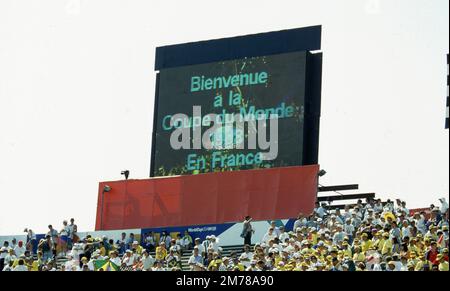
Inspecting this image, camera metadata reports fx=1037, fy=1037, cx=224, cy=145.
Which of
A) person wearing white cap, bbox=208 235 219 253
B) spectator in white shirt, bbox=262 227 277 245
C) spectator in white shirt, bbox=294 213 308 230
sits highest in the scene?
spectator in white shirt, bbox=294 213 308 230

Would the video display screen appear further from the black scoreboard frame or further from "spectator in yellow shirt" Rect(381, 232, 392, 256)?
"spectator in yellow shirt" Rect(381, 232, 392, 256)

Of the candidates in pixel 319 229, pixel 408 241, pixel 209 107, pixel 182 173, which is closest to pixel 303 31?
pixel 209 107

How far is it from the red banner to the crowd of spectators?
4.00 ft

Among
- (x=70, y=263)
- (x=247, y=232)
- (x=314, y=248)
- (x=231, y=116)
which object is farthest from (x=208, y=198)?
(x=314, y=248)

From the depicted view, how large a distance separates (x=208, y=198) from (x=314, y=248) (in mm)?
9167

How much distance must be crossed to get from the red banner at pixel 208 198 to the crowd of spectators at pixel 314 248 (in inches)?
48.0

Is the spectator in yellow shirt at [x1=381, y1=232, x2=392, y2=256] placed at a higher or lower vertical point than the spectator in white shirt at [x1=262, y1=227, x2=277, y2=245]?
lower

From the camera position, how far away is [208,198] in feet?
101

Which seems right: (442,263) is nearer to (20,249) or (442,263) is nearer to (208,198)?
(208,198)

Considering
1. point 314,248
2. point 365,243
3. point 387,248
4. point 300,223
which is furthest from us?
point 300,223

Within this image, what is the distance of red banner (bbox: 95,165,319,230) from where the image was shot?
29141 mm

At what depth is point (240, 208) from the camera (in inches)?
1187

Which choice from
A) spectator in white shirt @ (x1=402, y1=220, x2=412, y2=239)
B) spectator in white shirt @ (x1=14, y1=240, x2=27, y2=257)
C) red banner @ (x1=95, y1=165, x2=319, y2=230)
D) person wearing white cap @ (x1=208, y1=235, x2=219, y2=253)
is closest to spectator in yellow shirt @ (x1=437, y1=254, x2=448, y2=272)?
spectator in white shirt @ (x1=402, y1=220, x2=412, y2=239)

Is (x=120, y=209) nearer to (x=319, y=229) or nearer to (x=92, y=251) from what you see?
(x=92, y=251)
